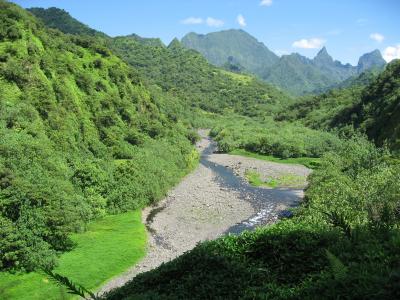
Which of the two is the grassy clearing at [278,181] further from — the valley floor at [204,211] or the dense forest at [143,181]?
the dense forest at [143,181]

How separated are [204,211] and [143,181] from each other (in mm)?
13840

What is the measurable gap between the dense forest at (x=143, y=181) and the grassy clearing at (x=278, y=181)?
16.5 meters

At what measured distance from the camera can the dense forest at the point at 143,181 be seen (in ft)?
61.2

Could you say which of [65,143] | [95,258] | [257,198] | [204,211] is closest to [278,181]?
[257,198]

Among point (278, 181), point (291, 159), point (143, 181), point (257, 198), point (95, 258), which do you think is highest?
point (143, 181)

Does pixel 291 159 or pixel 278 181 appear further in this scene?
pixel 291 159

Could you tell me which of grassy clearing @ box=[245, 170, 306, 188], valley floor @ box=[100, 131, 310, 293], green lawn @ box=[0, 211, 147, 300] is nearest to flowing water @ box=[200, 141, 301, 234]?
valley floor @ box=[100, 131, 310, 293]

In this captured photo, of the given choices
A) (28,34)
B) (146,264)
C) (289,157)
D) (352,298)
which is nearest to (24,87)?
(28,34)

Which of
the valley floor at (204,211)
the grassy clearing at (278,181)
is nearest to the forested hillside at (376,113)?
the grassy clearing at (278,181)

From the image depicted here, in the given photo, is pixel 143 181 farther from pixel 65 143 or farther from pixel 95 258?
pixel 95 258

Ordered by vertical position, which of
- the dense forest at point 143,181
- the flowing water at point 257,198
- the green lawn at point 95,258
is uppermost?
the dense forest at point 143,181

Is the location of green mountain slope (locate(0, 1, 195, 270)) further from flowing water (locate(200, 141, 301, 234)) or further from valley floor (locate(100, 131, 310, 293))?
flowing water (locate(200, 141, 301, 234))

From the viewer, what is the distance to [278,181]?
359ft

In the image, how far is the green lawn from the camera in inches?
1745
